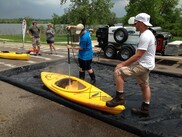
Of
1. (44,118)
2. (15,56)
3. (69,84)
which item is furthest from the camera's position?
(15,56)

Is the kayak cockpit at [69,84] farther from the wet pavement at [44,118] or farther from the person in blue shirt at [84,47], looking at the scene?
the person in blue shirt at [84,47]

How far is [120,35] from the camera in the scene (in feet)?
40.0

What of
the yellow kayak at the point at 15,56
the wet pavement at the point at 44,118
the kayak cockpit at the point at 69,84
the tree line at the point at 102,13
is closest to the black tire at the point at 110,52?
the yellow kayak at the point at 15,56

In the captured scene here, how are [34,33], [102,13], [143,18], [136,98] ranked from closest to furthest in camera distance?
[143,18] < [136,98] < [34,33] < [102,13]

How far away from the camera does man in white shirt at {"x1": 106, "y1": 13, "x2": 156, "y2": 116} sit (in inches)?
169

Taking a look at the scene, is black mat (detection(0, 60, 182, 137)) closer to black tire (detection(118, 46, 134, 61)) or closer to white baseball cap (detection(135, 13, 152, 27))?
white baseball cap (detection(135, 13, 152, 27))

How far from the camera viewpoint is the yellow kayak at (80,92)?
4938 millimetres

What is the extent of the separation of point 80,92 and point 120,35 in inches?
284

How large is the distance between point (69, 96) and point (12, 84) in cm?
272

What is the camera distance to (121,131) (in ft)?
14.3

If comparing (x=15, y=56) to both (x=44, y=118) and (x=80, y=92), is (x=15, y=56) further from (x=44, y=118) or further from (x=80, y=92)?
(x=44, y=118)

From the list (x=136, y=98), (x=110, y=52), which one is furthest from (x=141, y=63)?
(x=110, y=52)

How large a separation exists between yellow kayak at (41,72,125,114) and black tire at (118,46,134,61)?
587 cm

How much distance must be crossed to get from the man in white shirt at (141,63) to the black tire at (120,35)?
7548 millimetres
